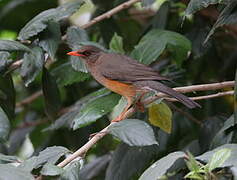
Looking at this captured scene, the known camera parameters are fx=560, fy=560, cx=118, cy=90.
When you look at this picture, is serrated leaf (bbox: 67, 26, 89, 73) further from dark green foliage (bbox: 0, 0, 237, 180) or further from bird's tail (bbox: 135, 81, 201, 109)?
bird's tail (bbox: 135, 81, 201, 109)

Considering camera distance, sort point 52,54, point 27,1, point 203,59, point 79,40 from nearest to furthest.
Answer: point 52,54 < point 79,40 < point 203,59 < point 27,1

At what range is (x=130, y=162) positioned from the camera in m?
3.42

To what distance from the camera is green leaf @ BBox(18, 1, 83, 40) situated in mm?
3443

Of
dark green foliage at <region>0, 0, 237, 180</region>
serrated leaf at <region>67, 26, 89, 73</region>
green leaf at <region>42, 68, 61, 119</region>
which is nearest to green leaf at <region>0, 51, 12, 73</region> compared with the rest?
dark green foliage at <region>0, 0, 237, 180</region>

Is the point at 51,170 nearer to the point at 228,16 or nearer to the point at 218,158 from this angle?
the point at 218,158

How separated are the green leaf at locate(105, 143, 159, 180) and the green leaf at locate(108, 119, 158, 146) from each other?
0.57 metres

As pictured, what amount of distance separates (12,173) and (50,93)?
1.37m

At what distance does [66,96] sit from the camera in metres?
5.50

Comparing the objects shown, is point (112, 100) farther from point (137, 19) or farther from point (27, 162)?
point (137, 19)

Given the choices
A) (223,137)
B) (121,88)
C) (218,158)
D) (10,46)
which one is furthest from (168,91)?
(218,158)

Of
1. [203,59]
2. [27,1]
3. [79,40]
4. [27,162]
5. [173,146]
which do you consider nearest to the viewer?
[27,162]

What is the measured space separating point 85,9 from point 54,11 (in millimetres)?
1991

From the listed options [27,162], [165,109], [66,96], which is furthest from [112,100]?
[66,96]

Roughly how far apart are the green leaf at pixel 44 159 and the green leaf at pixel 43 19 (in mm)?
911
